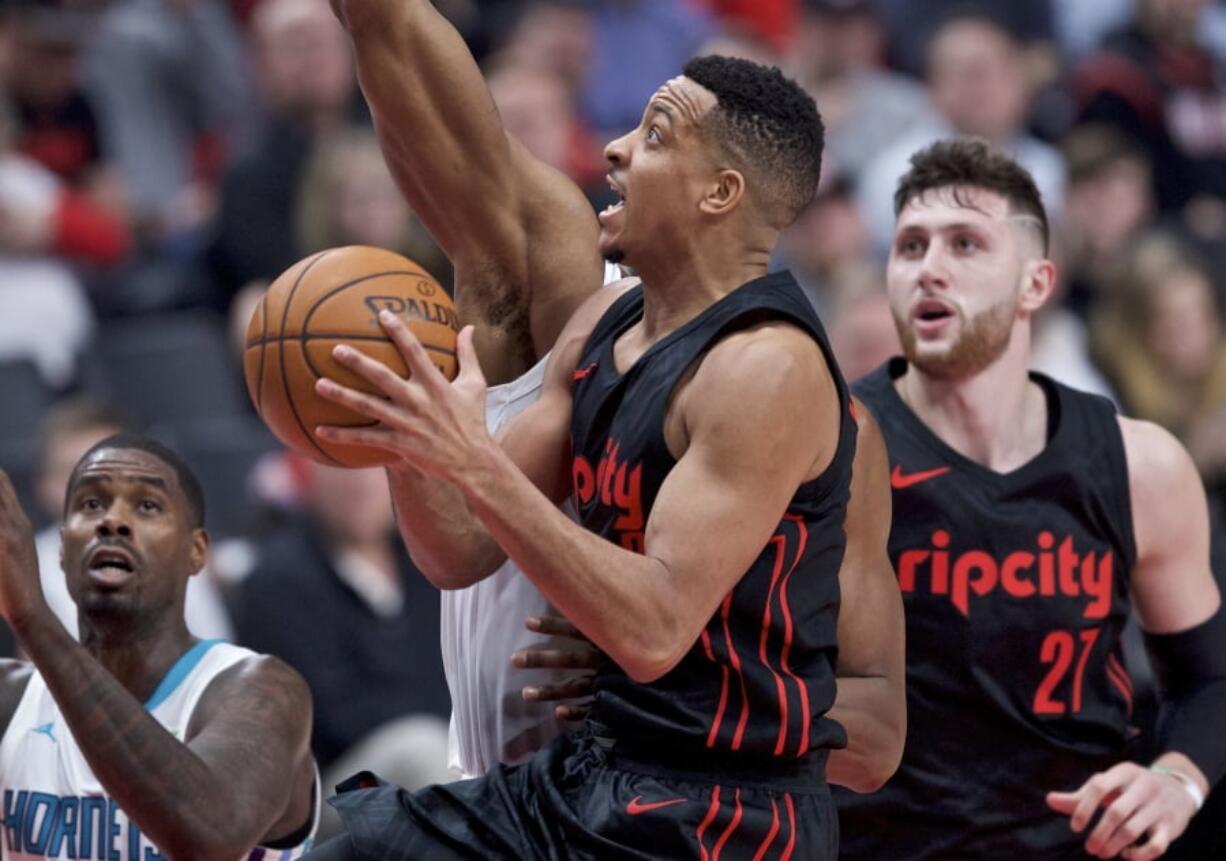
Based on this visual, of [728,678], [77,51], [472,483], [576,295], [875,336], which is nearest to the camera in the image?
[472,483]

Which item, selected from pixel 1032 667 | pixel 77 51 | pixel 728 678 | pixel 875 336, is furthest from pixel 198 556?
pixel 77 51

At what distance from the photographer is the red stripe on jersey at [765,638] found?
367 cm

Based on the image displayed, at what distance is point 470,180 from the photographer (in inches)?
177

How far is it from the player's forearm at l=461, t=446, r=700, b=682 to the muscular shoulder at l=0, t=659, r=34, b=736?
66.8 inches

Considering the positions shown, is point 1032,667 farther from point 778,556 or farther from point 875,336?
point 875,336

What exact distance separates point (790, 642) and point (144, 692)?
1.47 m

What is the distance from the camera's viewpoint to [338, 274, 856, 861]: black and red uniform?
366cm

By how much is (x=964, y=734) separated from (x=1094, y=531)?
54cm

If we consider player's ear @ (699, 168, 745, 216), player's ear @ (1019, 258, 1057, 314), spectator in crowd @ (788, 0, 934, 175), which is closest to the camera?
player's ear @ (699, 168, 745, 216)

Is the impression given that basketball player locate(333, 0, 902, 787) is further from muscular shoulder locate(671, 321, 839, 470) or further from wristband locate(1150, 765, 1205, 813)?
wristband locate(1150, 765, 1205, 813)

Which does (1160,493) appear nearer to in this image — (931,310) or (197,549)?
(931,310)

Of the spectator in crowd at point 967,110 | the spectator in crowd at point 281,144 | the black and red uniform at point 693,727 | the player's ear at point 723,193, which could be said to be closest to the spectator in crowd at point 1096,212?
the spectator in crowd at point 967,110

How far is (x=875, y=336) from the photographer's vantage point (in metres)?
8.11

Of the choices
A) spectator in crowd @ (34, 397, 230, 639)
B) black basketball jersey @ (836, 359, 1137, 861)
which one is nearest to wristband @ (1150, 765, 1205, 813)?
black basketball jersey @ (836, 359, 1137, 861)
